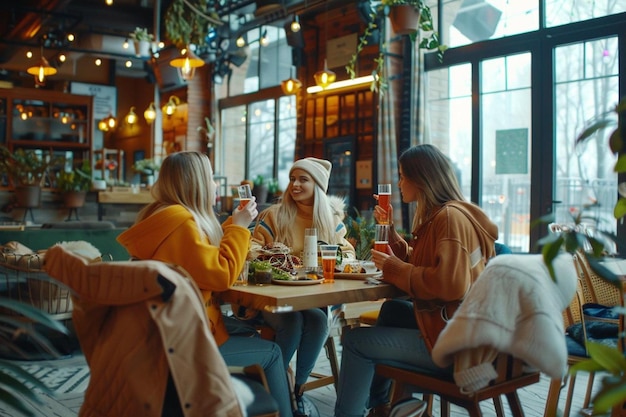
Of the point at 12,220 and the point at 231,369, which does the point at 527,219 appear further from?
the point at 12,220

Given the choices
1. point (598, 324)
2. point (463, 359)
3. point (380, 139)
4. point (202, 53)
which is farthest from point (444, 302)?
point (202, 53)

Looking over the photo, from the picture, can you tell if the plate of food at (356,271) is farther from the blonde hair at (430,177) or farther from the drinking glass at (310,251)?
the blonde hair at (430,177)

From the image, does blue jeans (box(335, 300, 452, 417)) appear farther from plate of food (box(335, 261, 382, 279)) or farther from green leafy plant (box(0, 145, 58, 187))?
green leafy plant (box(0, 145, 58, 187))

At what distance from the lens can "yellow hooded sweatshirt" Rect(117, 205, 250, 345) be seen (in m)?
2.35

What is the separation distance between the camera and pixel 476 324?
6.19ft

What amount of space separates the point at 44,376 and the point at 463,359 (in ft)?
10.1

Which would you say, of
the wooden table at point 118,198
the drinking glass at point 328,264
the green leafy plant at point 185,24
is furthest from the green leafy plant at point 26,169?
the drinking glass at point 328,264

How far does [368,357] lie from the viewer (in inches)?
94.8

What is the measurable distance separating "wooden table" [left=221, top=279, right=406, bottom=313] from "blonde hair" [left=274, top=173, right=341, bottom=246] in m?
0.87

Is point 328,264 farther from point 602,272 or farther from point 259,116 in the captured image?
point 259,116

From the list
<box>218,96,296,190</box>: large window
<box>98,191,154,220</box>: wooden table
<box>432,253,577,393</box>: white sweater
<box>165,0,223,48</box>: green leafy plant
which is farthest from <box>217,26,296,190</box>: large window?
<box>432,253,577,393</box>: white sweater

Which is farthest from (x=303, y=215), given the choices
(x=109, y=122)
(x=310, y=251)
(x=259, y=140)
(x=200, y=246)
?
(x=109, y=122)

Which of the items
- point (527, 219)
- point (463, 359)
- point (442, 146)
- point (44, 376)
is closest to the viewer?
point (463, 359)

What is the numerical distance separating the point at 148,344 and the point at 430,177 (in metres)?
1.30
